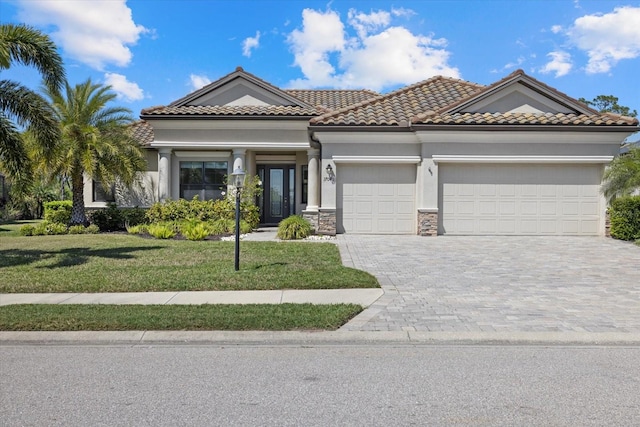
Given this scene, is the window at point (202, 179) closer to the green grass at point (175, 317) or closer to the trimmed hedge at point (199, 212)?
the trimmed hedge at point (199, 212)

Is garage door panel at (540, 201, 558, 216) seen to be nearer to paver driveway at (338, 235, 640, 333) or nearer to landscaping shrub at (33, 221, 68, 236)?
paver driveway at (338, 235, 640, 333)

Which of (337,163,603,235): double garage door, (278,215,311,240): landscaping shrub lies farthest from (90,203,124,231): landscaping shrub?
(337,163,603,235): double garage door

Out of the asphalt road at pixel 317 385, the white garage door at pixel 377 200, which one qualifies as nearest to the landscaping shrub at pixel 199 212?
the white garage door at pixel 377 200

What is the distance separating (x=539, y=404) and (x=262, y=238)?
40.1 feet

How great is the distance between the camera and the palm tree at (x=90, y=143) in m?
16.6

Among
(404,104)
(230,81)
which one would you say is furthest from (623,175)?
A: (230,81)

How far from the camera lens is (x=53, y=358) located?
512 cm

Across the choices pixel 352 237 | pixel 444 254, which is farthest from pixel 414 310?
pixel 352 237

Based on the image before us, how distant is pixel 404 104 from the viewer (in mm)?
18188

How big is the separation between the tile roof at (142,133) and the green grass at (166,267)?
6.62 metres

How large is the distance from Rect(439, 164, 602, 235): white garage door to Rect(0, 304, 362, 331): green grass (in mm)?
10610

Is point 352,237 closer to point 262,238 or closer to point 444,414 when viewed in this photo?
point 262,238

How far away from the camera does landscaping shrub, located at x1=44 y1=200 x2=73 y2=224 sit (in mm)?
18219

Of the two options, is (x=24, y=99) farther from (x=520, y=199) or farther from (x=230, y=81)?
(x=520, y=199)
